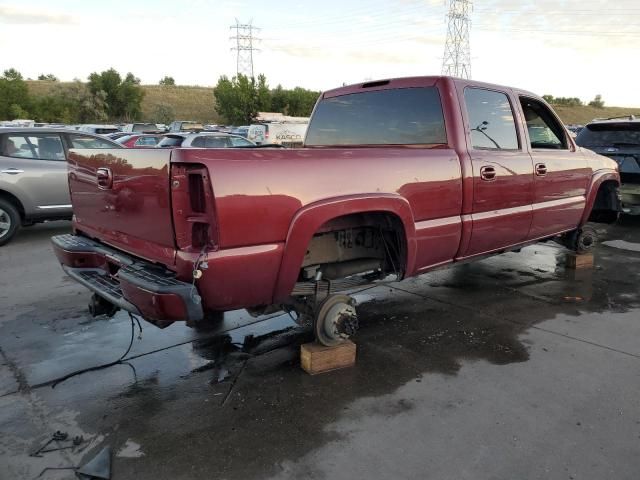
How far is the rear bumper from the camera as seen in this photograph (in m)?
2.72

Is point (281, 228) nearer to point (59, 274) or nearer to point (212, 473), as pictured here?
point (212, 473)

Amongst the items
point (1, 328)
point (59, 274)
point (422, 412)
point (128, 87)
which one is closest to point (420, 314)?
point (422, 412)

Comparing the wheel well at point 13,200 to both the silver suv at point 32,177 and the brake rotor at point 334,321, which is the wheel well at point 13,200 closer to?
the silver suv at point 32,177

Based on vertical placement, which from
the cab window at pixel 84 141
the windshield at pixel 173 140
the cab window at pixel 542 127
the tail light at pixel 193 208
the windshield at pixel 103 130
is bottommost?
the windshield at pixel 103 130

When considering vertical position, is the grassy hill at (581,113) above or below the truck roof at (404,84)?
below

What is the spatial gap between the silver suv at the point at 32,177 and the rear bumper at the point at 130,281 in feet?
14.6

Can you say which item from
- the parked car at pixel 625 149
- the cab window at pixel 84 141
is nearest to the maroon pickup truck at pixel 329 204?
the parked car at pixel 625 149

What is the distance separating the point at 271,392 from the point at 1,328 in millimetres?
2697

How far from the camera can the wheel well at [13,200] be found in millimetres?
7761

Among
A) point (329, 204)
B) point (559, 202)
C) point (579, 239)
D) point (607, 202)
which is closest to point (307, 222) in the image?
point (329, 204)

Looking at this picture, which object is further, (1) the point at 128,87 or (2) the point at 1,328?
(1) the point at 128,87

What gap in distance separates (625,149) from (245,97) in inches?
2292

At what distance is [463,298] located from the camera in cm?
532

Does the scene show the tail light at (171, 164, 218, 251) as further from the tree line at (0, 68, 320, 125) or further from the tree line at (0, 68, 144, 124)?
the tree line at (0, 68, 144, 124)
